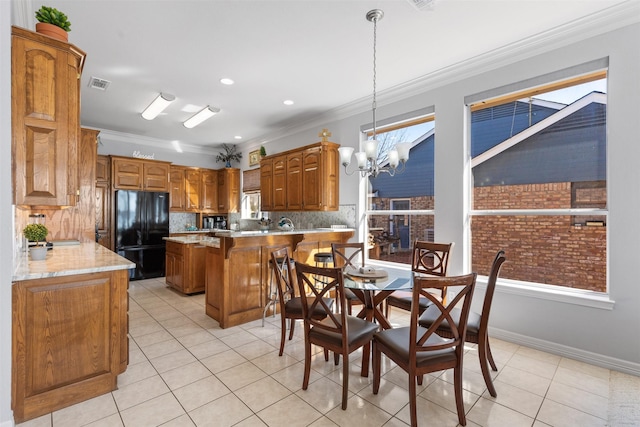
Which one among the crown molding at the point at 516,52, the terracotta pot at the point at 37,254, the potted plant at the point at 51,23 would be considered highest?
the crown molding at the point at 516,52

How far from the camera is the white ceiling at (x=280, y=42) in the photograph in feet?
8.02

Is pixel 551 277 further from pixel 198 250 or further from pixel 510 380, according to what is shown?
pixel 198 250

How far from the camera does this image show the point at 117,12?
2469mm

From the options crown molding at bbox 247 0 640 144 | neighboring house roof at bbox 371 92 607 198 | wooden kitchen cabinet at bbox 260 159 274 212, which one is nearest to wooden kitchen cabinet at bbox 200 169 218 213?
wooden kitchen cabinet at bbox 260 159 274 212

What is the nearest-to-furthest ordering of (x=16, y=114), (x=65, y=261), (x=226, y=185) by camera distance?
1. (x=16, y=114)
2. (x=65, y=261)
3. (x=226, y=185)

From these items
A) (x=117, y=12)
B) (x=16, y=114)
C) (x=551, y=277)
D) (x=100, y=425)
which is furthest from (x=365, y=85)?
(x=100, y=425)

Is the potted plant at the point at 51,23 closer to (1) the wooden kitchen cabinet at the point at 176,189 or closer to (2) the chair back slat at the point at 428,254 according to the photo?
(2) the chair back slat at the point at 428,254

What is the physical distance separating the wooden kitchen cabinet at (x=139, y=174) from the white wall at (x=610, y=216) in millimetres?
5522

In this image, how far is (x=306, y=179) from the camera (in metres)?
4.95

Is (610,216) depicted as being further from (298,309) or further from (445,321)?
(298,309)

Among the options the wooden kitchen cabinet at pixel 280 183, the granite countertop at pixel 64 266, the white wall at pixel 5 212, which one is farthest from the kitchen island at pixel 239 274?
the white wall at pixel 5 212

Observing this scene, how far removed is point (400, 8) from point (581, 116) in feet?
6.56

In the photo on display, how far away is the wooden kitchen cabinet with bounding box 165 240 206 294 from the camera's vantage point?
15.4 ft

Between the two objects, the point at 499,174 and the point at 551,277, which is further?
the point at 499,174
